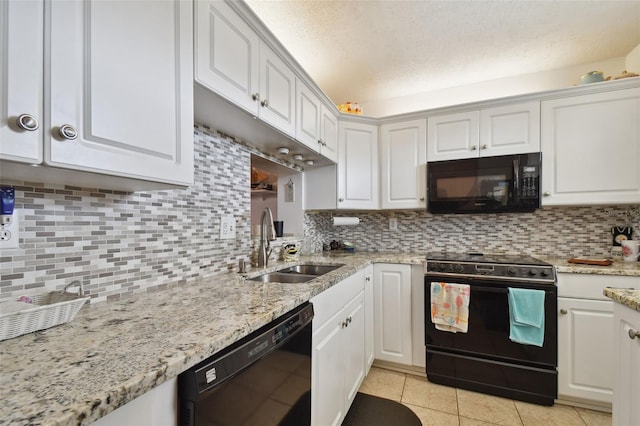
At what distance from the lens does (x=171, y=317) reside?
82 cm

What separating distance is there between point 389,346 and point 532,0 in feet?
8.25

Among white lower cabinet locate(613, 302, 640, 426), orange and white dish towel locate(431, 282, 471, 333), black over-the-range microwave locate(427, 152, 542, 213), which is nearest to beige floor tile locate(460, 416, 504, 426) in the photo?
orange and white dish towel locate(431, 282, 471, 333)

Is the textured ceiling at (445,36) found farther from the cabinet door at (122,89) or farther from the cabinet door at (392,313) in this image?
the cabinet door at (392,313)

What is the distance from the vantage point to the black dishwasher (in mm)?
609

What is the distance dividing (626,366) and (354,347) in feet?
3.94

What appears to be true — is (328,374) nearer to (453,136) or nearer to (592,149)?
(453,136)

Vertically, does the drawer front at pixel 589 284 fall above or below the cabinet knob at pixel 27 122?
below

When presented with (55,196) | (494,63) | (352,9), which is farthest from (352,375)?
(494,63)

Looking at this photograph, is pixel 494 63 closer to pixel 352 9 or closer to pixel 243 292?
pixel 352 9

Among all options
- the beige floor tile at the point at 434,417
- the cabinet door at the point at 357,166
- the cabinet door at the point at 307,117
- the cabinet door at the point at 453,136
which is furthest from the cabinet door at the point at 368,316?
the cabinet door at the point at 453,136

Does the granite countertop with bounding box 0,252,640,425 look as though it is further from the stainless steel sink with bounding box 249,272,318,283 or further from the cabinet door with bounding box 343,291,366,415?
the cabinet door with bounding box 343,291,366,415

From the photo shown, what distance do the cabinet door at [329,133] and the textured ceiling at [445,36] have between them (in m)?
0.43

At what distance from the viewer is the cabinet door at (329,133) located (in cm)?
212

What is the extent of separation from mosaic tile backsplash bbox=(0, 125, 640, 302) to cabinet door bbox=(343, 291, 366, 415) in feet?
2.54
